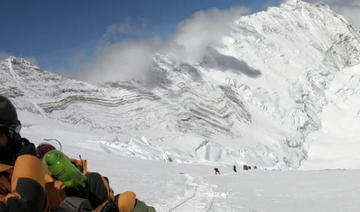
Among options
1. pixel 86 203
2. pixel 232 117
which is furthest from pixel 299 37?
pixel 86 203

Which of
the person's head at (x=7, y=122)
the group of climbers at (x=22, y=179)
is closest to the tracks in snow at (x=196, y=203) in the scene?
the group of climbers at (x=22, y=179)

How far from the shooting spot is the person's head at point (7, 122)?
312 cm

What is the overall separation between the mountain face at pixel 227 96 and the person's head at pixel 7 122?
46.0 meters

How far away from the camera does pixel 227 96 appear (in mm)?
121875

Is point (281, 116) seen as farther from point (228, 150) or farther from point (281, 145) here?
point (228, 150)

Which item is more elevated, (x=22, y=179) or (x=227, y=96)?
(x=227, y=96)

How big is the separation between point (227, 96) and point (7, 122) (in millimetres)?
119429

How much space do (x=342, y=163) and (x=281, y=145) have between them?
3470cm

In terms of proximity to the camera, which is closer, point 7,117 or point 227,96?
point 7,117

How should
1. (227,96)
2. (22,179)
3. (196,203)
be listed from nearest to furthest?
Answer: (22,179)
(196,203)
(227,96)

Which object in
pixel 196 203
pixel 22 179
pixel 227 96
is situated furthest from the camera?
pixel 227 96

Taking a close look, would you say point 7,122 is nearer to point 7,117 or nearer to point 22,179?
point 7,117

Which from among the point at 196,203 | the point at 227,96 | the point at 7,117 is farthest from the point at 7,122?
the point at 227,96

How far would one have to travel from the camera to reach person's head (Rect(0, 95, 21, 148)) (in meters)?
3.12
